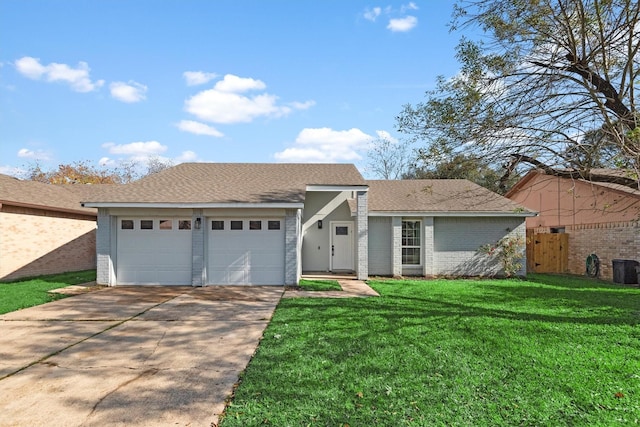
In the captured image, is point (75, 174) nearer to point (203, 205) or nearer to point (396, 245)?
point (203, 205)

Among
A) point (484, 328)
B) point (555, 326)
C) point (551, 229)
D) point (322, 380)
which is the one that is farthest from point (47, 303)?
point (551, 229)

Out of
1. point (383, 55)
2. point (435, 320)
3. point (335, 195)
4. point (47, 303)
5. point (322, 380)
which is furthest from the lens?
point (335, 195)

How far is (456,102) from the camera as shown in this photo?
25.1 ft

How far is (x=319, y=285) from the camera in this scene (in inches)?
468

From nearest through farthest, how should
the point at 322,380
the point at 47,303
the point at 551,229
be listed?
the point at 322,380, the point at 47,303, the point at 551,229

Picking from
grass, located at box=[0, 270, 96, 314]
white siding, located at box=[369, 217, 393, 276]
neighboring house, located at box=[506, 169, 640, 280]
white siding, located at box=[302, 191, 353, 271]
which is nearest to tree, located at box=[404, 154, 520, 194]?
neighboring house, located at box=[506, 169, 640, 280]

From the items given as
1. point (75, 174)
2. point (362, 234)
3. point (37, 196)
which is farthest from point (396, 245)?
point (75, 174)

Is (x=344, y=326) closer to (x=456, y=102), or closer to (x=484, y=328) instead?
(x=484, y=328)

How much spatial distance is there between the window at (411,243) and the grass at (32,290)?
11474mm

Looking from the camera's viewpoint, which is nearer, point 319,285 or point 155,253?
point 319,285

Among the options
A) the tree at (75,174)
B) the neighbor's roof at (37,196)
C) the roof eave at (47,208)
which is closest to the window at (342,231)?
the neighbor's roof at (37,196)

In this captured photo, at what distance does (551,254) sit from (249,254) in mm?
13569

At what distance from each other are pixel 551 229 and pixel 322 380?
753 inches

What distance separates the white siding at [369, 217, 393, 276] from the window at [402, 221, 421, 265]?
2.07ft
